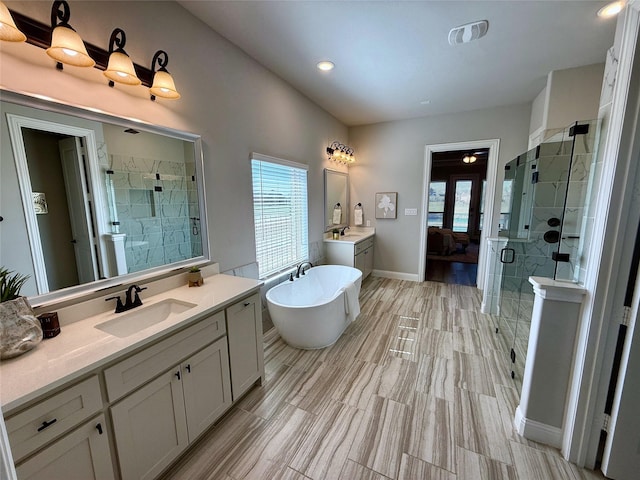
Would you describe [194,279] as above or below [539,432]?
above

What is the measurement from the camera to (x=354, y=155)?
4957 millimetres

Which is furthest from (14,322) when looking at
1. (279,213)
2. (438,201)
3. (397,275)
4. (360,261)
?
(438,201)

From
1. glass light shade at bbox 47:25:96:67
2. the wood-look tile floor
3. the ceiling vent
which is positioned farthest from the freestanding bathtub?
the ceiling vent

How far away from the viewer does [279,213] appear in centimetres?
314

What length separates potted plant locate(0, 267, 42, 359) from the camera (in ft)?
3.47

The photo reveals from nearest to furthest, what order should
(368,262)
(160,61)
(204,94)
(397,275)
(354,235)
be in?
1. (160,61)
2. (204,94)
3. (354,235)
4. (368,262)
5. (397,275)

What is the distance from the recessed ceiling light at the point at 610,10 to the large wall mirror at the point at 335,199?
2968 mm

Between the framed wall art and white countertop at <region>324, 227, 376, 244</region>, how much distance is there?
0.35 meters

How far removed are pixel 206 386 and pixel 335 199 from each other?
11.2 feet

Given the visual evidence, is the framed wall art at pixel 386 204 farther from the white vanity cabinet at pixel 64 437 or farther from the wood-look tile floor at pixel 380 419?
the white vanity cabinet at pixel 64 437

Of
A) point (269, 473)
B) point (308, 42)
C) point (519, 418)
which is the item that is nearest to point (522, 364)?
point (519, 418)

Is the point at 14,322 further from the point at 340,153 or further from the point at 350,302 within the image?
the point at 340,153

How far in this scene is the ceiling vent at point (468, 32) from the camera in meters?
2.06

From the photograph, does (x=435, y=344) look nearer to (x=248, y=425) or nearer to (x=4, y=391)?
(x=248, y=425)
